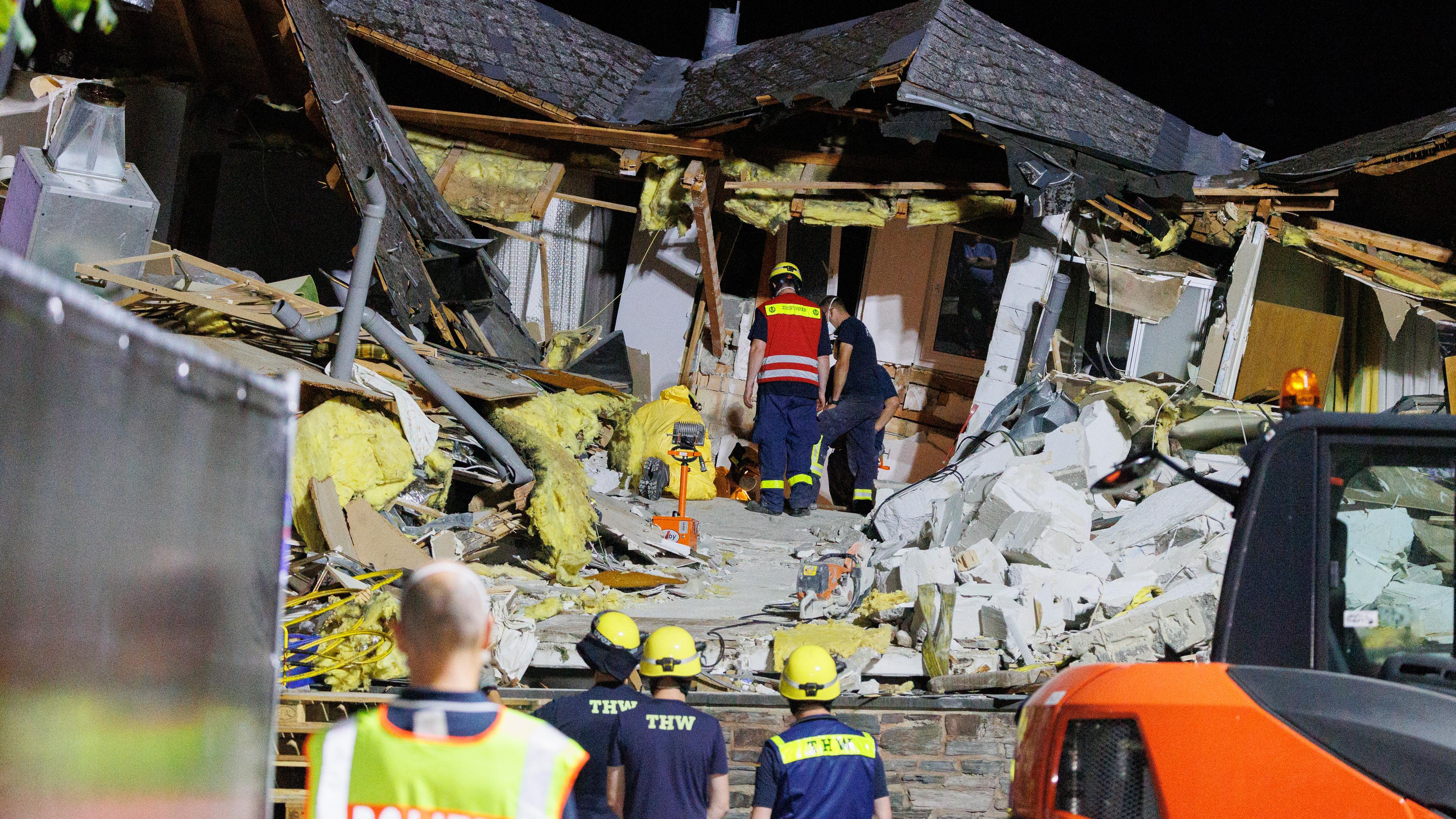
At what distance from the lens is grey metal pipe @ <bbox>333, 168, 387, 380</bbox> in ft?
22.0

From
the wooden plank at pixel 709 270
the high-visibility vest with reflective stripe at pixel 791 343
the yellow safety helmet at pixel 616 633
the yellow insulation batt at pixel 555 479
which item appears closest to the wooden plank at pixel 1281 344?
the high-visibility vest with reflective stripe at pixel 791 343

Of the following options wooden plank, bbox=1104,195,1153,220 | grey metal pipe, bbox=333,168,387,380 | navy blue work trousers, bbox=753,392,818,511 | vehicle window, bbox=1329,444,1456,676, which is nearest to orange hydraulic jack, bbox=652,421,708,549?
navy blue work trousers, bbox=753,392,818,511

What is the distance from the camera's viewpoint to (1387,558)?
2529mm

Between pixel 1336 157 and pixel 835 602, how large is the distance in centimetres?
631

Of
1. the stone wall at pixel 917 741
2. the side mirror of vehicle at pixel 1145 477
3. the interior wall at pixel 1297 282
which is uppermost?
the interior wall at pixel 1297 282

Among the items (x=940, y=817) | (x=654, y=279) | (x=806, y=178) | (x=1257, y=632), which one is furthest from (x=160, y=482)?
(x=654, y=279)

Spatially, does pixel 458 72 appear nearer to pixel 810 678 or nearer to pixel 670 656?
pixel 670 656

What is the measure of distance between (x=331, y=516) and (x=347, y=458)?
1.35 ft

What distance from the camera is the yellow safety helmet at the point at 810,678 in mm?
3604

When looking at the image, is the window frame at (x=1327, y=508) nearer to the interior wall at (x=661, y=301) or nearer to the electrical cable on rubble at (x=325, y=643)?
the electrical cable on rubble at (x=325, y=643)

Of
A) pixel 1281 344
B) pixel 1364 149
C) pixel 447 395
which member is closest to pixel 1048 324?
pixel 1281 344

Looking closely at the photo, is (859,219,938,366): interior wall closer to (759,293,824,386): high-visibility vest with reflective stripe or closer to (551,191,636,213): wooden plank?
(759,293,824,386): high-visibility vest with reflective stripe

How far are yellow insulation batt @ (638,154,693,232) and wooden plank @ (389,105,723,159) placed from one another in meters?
0.12

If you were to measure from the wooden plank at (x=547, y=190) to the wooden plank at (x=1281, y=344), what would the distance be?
6.48 metres
